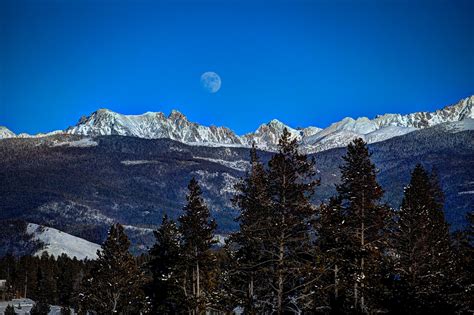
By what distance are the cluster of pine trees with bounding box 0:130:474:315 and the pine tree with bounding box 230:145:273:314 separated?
10 cm

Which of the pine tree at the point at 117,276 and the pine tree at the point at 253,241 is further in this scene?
the pine tree at the point at 117,276

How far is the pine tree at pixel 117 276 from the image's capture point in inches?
2569

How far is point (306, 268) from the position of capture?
28.8 metres

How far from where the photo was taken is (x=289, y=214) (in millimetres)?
31438

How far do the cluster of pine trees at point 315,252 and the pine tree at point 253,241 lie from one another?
97 mm

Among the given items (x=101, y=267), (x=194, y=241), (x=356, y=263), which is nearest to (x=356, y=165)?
(x=356, y=263)

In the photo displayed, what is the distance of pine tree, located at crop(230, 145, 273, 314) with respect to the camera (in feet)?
101

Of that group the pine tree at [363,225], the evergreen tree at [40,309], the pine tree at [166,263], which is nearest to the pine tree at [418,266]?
the pine tree at [363,225]

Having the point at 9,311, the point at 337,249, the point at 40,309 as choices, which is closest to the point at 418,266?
the point at 337,249

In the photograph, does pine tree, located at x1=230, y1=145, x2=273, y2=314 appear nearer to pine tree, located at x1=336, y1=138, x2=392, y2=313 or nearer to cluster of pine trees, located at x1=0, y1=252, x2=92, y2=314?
pine tree, located at x1=336, y1=138, x2=392, y2=313

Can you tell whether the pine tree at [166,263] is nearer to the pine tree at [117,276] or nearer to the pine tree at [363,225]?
the pine tree at [117,276]

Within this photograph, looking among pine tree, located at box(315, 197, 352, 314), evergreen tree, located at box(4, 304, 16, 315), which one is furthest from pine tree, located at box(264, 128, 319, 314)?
evergreen tree, located at box(4, 304, 16, 315)

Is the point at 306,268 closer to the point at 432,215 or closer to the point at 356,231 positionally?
the point at 356,231

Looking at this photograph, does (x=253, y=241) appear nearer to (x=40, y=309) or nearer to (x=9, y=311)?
(x=9, y=311)
